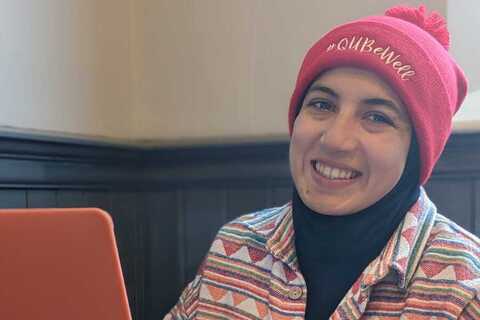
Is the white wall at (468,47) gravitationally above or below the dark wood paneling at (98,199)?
above

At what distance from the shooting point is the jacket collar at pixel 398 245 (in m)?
0.86

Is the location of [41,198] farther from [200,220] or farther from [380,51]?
[380,51]

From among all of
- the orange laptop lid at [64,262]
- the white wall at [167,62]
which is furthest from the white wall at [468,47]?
Answer: the orange laptop lid at [64,262]

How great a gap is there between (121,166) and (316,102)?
644 millimetres

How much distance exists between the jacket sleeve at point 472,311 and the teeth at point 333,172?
247 mm

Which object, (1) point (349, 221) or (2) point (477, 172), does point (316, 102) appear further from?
(2) point (477, 172)

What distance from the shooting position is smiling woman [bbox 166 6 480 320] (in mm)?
854

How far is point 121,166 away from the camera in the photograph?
1.42 meters

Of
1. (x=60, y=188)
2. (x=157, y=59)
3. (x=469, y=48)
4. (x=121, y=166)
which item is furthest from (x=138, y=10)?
(x=469, y=48)

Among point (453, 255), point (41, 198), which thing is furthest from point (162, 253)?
point (453, 255)

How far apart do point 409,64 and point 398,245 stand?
270 millimetres

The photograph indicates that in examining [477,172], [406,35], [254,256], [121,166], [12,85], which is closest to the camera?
[406,35]

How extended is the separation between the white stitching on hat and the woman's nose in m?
0.10

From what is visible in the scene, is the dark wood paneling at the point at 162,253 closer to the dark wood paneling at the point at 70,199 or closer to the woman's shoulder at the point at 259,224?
the dark wood paneling at the point at 70,199
